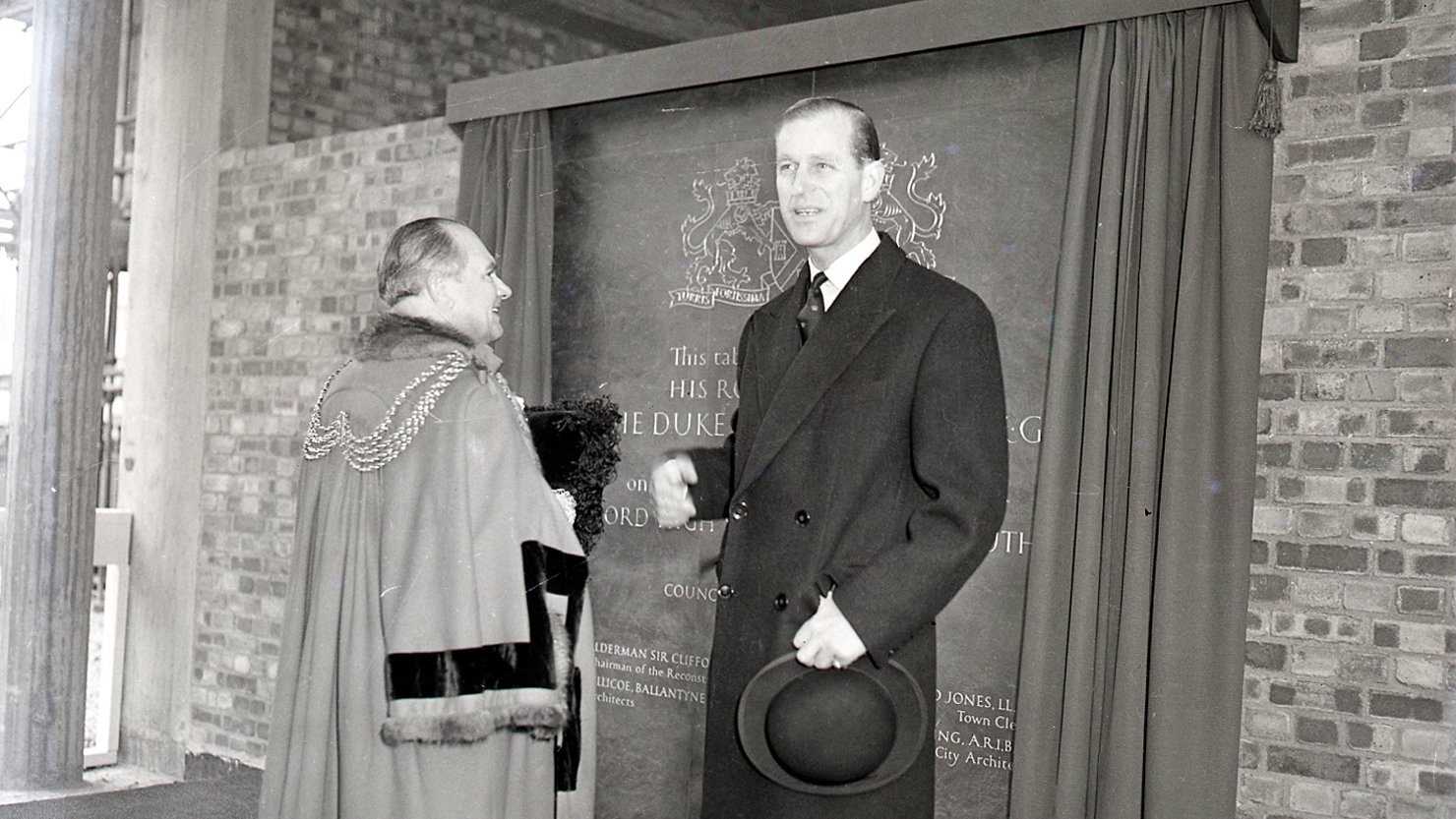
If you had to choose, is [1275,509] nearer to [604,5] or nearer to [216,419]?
[604,5]

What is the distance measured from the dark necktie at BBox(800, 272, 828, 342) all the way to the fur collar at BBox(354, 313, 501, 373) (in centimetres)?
54

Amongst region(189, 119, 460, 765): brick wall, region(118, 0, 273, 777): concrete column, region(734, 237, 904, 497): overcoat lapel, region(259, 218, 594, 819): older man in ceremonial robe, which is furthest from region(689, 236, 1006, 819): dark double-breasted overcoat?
region(118, 0, 273, 777): concrete column

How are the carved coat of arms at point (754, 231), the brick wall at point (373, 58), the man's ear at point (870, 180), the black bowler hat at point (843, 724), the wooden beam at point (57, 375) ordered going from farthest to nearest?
the brick wall at point (373, 58) → the wooden beam at point (57, 375) → the carved coat of arms at point (754, 231) → the man's ear at point (870, 180) → the black bowler hat at point (843, 724)

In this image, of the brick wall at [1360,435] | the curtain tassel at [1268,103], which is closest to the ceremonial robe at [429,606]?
the brick wall at [1360,435]

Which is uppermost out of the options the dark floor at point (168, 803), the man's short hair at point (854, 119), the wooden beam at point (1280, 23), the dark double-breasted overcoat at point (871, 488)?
the wooden beam at point (1280, 23)

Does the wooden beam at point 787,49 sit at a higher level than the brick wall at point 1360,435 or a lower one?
higher

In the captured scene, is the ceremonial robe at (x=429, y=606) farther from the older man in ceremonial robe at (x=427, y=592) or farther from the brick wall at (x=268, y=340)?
the brick wall at (x=268, y=340)

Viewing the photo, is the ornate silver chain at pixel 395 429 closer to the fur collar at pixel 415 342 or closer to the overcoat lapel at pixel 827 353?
the fur collar at pixel 415 342

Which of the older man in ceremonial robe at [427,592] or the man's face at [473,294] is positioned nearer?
the older man in ceremonial robe at [427,592]

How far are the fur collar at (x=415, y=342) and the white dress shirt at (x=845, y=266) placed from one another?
23.1 inches

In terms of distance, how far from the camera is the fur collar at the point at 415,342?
2.07 m

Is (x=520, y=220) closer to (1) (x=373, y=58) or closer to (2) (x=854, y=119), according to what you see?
(1) (x=373, y=58)

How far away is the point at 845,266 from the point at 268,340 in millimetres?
1325

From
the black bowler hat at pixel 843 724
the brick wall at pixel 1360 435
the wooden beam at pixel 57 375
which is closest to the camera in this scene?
the brick wall at pixel 1360 435
